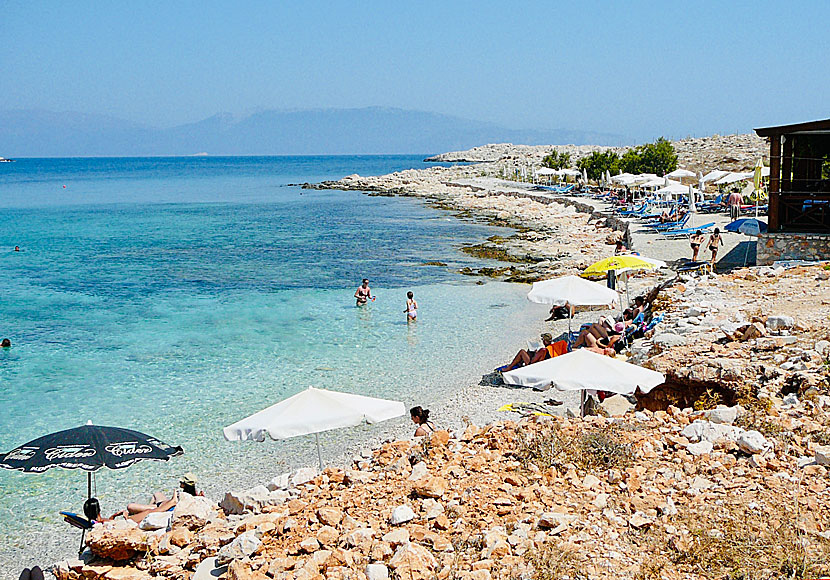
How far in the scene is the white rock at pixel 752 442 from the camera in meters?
7.14

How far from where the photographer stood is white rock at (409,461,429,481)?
7.33 metres

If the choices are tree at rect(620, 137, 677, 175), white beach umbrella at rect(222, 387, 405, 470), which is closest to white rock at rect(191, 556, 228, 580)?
white beach umbrella at rect(222, 387, 405, 470)

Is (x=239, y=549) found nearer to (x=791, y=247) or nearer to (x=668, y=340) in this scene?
(x=668, y=340)

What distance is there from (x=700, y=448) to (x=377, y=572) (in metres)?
3.66

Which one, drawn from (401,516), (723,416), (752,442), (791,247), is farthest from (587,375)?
(791,247)

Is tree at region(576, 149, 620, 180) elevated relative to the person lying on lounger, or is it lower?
elevated

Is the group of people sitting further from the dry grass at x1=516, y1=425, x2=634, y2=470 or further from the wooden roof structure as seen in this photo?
the wooden roof structure

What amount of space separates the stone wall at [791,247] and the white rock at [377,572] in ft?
55.1

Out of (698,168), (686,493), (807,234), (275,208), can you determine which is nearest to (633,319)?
(807,234)

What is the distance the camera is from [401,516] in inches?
251

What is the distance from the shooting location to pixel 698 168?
5394 cm

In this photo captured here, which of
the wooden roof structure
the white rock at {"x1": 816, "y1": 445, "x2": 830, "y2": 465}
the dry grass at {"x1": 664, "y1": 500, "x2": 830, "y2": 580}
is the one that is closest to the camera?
the dry grass at {"x1": 664, "y1": 500, "x2": 830, "y2": 580}

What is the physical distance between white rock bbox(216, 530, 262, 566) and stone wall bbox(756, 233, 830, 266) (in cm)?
1701

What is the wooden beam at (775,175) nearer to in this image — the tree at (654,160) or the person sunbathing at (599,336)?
the person sunbathing at (599,336)
